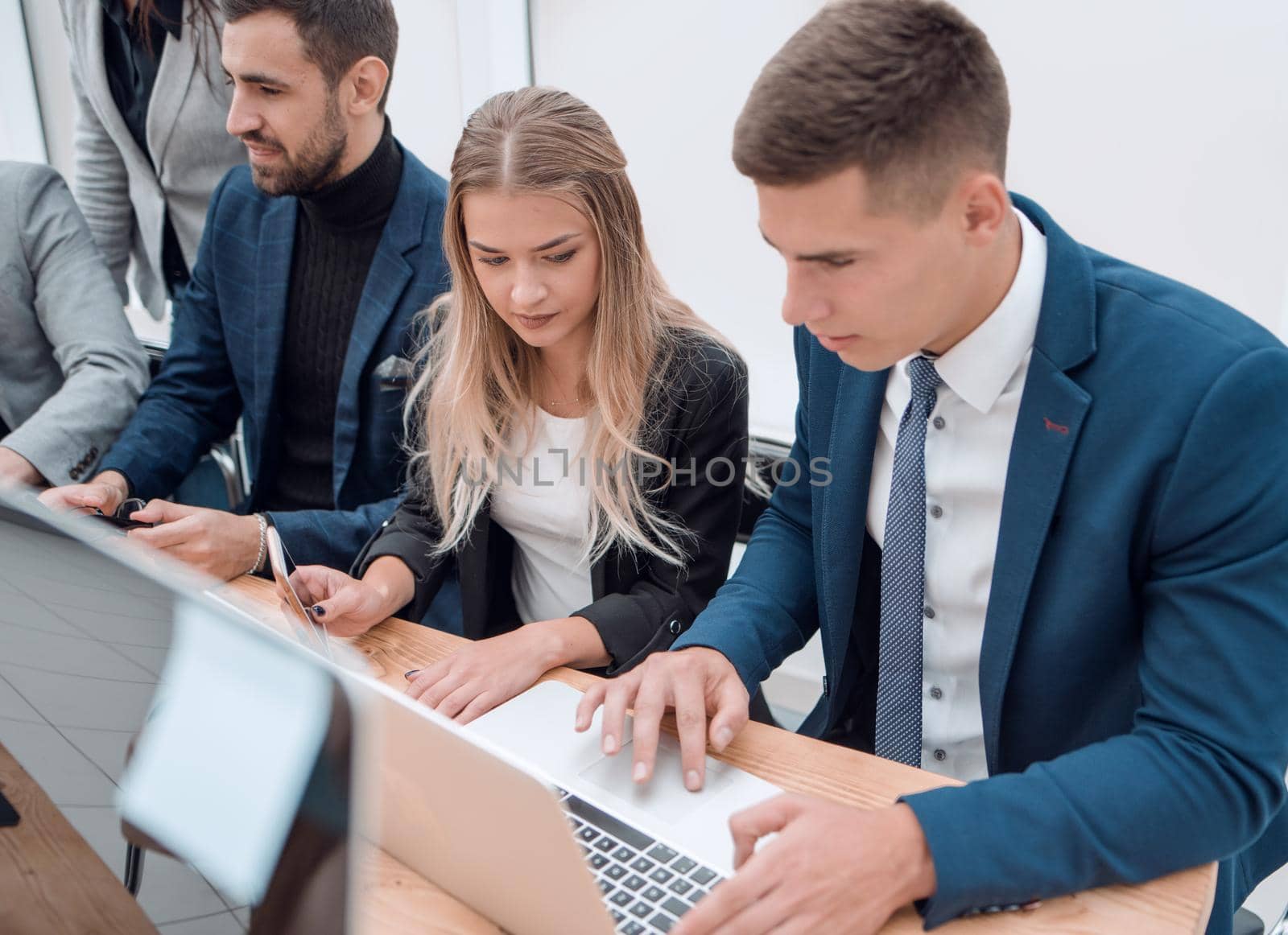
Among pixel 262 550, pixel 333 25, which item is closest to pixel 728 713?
pixel 262 550

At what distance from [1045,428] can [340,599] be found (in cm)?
86

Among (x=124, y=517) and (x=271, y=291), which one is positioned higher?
(x=271, y=291)

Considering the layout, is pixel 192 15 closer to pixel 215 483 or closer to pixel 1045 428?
pixel 215 483

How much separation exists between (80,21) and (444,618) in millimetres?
1760

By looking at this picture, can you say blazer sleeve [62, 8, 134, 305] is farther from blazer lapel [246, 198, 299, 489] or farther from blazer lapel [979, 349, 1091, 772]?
blazer lapel [979, 349, 1091, 772]

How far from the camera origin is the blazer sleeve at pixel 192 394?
2023mm

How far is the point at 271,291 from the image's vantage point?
202 centimetres

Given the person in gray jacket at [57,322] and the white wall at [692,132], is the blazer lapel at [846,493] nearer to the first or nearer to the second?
the white wall at [692,132]

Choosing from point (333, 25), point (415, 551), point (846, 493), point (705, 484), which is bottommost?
point (415, 551)

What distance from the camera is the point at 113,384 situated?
2.06 meters

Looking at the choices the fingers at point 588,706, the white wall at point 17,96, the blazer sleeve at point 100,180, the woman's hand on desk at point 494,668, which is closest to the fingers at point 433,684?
the woman's hand on desk at point 494,668

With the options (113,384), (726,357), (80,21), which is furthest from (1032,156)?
(80,21)

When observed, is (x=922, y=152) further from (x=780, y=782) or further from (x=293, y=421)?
(x=293, y=421)

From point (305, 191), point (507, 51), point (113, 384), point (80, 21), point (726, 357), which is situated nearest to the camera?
point (726, 357)
